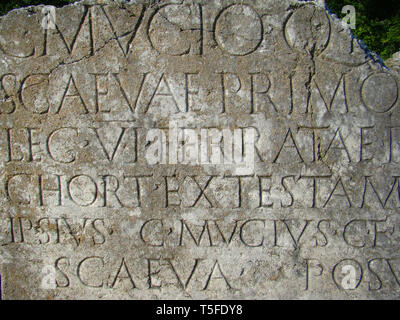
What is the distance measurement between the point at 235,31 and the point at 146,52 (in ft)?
1.86

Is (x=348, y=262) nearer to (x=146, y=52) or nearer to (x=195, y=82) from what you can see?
(x=195, y=82)

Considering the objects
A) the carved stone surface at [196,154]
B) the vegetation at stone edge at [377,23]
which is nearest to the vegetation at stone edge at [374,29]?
the vegetation at stone edge at [377,23]

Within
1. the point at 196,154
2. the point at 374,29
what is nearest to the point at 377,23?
the point at 374,29

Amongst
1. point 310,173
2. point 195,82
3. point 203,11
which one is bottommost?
point 310,173

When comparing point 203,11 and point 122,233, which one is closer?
point 203,11

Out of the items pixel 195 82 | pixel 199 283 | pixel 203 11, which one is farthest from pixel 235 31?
pixel 199 283

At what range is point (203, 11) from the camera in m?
2.22

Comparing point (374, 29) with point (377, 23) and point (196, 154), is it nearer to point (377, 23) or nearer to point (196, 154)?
point (377, 23)

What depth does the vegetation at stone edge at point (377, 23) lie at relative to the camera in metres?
5.22

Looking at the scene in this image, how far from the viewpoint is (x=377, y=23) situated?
547cm

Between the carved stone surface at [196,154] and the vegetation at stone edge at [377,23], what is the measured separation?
3.47 metres

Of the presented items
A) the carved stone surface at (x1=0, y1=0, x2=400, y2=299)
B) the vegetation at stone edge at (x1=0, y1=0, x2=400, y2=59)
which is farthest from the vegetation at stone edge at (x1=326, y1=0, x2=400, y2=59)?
the carved stone surface at (x1=0, y1=0, x2=400, y2=299)

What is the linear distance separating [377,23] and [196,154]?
4622 millimetres

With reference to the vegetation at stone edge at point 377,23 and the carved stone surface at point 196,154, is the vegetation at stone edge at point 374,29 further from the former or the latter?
the carved stone surface at point 196,154
